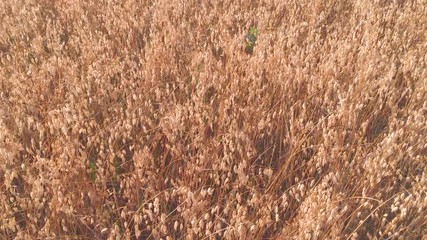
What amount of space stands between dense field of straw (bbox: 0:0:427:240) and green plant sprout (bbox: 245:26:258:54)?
17mm

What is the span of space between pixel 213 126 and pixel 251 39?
1066mm

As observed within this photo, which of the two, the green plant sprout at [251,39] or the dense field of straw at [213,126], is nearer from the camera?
the dense field of straw at [213,126]

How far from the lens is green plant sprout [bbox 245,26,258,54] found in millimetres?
2807

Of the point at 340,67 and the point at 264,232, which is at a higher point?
the point at 340,67

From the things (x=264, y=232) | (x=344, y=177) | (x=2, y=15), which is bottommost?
(x=264, y=232)

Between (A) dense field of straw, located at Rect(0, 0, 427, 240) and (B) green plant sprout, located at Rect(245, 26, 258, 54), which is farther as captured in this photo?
(B) green plant sprout, located at Rect(245, 26, 258, 54)

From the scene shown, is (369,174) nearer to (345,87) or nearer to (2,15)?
(345,87)

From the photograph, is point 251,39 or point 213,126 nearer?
point 213,126

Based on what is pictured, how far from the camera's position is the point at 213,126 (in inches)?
80.7

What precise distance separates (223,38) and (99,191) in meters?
1.46

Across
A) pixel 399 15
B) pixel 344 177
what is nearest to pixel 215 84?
pixel 344 177

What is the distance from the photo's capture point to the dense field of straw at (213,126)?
4.97ft

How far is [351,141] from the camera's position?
1.88 meters

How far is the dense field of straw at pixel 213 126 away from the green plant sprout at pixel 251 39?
0.7 inches
